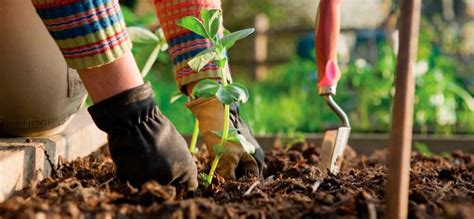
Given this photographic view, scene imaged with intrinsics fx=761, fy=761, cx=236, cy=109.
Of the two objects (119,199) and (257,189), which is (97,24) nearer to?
(119,199)

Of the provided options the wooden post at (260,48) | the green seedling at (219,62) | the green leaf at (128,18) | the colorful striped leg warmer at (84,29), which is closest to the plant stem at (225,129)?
the green seedling at (219,62)

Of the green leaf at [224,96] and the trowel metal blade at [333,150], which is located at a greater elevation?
the green leaf at [224,96]

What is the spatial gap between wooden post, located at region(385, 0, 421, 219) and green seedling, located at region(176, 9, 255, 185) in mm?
439

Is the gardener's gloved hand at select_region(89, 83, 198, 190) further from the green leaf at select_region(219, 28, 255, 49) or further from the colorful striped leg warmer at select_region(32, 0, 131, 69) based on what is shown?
the green leaf at select_region(219, 28, 255, 49)

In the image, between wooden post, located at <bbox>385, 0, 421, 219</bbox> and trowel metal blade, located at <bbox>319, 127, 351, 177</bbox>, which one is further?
trowel metal blade, located at <bbox>319, 127, 351, 177</bbox>

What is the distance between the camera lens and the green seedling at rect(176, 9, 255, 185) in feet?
4.78

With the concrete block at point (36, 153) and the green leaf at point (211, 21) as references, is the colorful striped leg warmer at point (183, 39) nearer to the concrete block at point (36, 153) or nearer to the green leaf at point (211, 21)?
the green leaf at point (211, 21)

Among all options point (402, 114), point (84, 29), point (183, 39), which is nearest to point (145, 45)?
point (183, 39)

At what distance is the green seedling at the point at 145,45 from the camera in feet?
6.93

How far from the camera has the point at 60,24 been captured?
1.33 meters

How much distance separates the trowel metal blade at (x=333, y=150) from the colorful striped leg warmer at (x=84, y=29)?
0.68 meters

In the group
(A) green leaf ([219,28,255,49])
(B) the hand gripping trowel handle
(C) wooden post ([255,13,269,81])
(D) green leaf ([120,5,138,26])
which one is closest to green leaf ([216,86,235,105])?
(A) green leaf ([219,28,255,49])

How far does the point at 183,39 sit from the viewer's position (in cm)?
172

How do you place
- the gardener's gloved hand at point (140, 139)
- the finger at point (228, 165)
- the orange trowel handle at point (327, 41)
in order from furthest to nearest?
the orange trowel handle at point (327, 41), the finger at point (228, 165), the gardener's gloved hand at point (140, 139)
